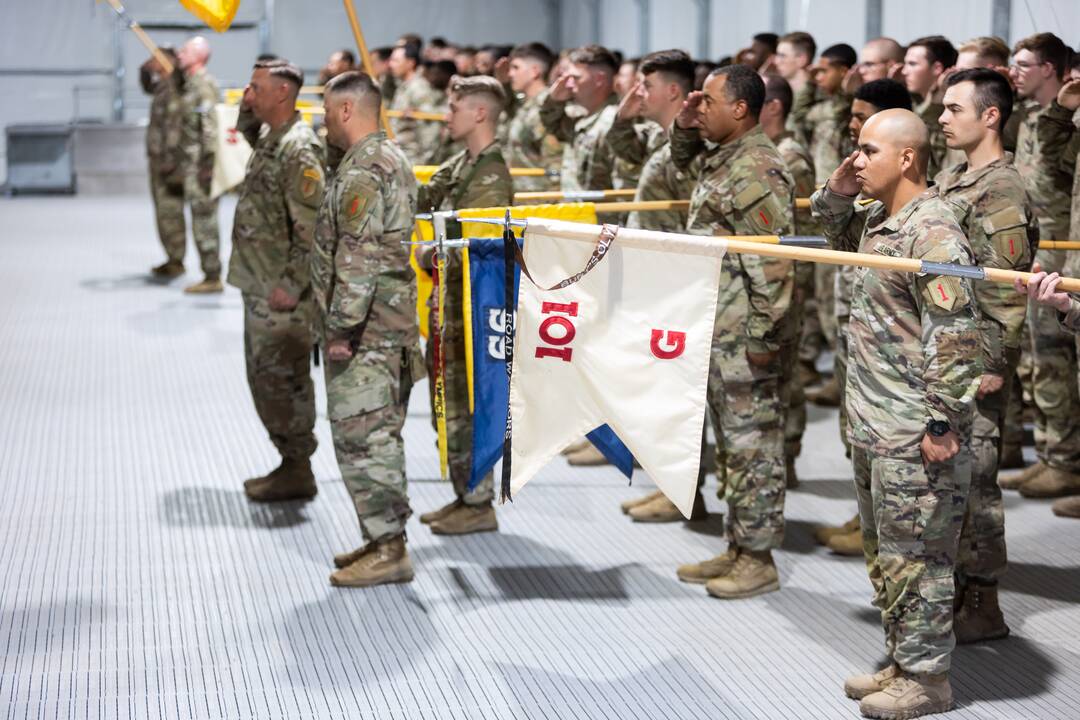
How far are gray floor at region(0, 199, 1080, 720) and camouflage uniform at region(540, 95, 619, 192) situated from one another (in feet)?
4.79

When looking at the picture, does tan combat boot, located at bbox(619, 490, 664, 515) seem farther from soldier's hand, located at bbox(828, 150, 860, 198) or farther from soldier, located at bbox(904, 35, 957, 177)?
soldier, located at bbox(904, 35, 957, 177)

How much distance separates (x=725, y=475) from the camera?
15.3ft

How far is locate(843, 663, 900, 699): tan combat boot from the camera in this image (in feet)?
11.4

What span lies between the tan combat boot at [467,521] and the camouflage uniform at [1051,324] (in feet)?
7.54

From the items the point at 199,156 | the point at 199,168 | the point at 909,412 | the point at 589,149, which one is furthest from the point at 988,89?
the point at 199,156

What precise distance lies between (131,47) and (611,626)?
50.8 ft

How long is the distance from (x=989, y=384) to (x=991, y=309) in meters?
0.40

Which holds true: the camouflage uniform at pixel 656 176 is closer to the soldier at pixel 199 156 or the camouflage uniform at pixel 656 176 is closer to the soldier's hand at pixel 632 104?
the soldier's hand at pixel 632 104

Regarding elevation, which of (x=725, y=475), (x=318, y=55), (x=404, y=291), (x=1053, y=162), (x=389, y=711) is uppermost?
(x=318, y=55)

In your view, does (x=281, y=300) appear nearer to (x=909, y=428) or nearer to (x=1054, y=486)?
(x=909, y=428)

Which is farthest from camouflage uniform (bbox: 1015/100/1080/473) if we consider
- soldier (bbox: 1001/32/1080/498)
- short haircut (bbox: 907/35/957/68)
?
→ short haircut (bbox: 907/35/957/68)

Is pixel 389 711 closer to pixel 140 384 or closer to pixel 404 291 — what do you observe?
pixel 404 291

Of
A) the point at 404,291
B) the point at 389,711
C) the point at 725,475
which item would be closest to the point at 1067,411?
the point at 725,475

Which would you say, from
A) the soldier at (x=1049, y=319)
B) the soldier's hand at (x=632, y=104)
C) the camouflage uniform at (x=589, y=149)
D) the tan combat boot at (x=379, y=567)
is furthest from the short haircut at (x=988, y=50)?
the tan combat boot at (x=379, y=567)
